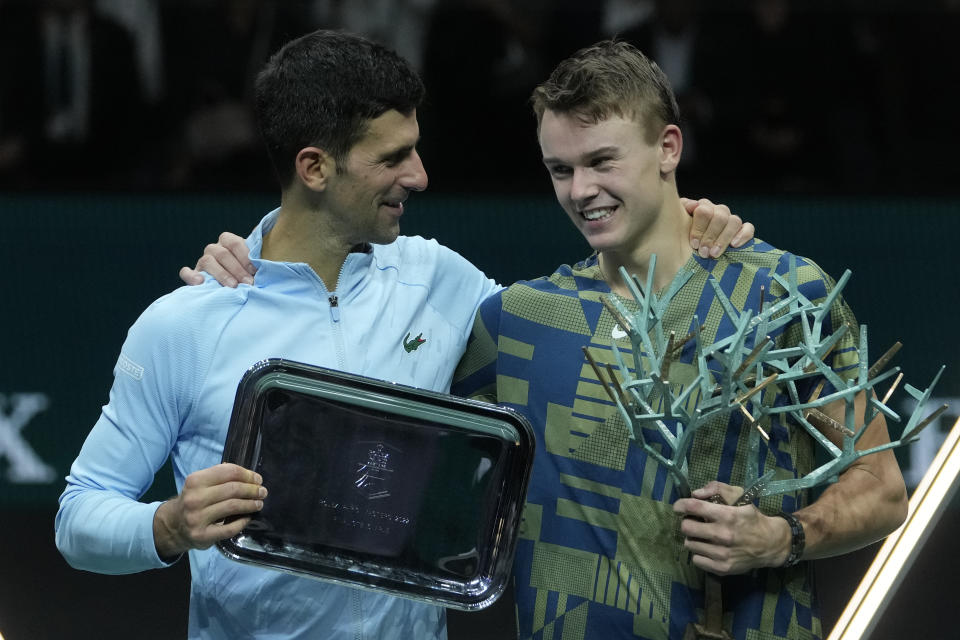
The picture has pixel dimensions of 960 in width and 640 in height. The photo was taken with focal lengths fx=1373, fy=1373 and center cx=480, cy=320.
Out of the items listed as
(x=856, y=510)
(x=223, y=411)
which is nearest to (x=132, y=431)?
(x=223, y=411)

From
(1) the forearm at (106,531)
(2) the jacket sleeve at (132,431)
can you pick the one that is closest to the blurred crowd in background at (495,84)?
(2) the jacket sleeve at (132,431)

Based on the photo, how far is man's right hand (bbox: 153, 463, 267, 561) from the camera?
2039 millimetres

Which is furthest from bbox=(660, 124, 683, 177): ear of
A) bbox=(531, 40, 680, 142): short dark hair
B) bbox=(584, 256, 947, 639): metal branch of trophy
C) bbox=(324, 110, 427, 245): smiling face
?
bbox=(324, 110, 427, 245): smiling face

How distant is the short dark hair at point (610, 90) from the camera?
91.9 inches

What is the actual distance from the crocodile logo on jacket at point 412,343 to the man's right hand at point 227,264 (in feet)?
0.97

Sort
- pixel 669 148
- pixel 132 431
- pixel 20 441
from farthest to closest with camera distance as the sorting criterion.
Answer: pixel 20 441
pixel 669 148
pixel 132 431

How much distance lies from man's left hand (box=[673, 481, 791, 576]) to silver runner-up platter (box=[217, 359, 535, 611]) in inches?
11.0

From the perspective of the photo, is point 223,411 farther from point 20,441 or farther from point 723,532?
point 20,441

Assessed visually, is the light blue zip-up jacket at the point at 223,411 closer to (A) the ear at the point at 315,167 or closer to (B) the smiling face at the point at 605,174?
(A) the ear at the point at 315,167

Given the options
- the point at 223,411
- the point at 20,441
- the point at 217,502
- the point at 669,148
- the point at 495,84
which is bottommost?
the point at 20,441

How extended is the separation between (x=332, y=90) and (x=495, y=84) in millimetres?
2535

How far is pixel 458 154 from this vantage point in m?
4.86

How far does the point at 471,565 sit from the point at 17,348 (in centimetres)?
315

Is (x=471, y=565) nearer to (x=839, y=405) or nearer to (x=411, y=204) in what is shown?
(x=839, y=405)
